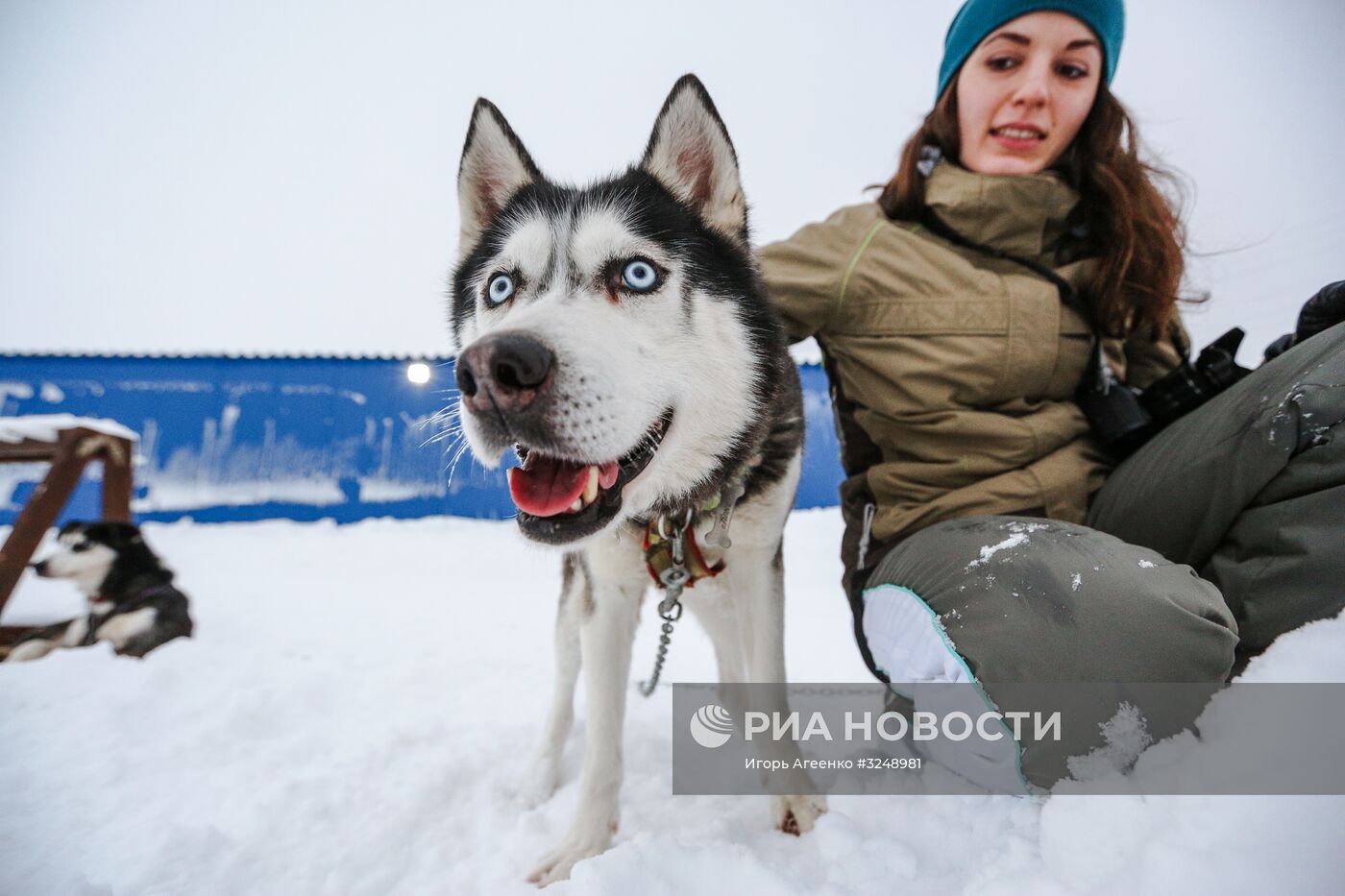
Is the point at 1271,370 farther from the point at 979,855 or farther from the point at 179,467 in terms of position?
the point at 179,467

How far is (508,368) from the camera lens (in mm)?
999

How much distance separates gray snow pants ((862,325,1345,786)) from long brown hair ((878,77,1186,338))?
420 mm

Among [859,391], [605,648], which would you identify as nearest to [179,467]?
[605,648]

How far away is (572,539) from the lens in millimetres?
1127

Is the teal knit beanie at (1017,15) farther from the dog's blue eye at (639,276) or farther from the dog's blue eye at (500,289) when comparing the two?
the dog's blue eye at (500,289)

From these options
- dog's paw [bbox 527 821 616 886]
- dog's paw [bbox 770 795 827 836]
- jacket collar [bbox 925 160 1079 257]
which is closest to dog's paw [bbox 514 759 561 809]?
dog's paw [bbox 527 821 616 886]

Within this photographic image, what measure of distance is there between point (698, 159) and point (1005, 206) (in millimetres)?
933

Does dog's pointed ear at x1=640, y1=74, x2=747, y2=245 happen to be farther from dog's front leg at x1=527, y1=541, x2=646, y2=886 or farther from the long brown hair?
dog's front leg at x1=527, y1=541, x2=646, y2=886

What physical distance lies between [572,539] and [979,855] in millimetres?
964

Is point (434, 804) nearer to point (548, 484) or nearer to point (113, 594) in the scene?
point (548, 484)

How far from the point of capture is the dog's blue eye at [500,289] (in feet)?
4.71

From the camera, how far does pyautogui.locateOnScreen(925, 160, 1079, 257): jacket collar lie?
1658 mm

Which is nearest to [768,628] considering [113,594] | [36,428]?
[113,594]

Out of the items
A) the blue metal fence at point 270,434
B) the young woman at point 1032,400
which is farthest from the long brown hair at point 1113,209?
the blue metal fence at point 270,434
